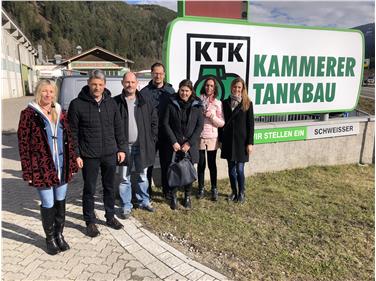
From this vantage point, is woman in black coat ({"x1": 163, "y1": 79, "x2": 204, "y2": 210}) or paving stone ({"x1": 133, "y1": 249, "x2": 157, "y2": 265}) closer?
paving stone ({"x1": 133, "y1": 249, "x2": 157, "y2": 265})

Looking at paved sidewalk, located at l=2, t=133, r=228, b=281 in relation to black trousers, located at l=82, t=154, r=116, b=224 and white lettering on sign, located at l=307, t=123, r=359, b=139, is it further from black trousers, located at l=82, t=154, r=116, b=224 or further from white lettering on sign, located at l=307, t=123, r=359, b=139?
white lettering on sign, located at l=307, t=123, r=359, b=139

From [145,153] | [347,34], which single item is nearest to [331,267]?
[145,153]

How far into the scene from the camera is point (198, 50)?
5535 millimetres

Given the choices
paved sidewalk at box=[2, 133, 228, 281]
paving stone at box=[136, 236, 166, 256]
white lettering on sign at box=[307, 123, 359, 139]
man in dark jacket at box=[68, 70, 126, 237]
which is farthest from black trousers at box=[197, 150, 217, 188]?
white lettering on sign at box=[307, 123, 359, 139]

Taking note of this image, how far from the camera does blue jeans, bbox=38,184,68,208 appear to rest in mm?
3331

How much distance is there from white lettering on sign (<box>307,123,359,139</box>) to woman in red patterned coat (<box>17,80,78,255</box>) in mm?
5144

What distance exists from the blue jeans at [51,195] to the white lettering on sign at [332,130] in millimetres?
5181

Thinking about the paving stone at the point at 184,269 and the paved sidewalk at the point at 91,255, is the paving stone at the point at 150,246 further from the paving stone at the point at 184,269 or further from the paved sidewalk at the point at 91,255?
the paving stone at the point at 184,269

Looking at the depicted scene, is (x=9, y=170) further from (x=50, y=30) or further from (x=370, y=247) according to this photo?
(x=50, y=30)

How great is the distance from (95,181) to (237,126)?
2.08 m

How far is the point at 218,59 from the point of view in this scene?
578 cm

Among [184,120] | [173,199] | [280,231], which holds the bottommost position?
[280,231]

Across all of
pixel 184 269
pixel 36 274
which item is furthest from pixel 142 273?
pixel 36 274

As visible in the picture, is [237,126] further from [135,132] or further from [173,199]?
[135,132]
